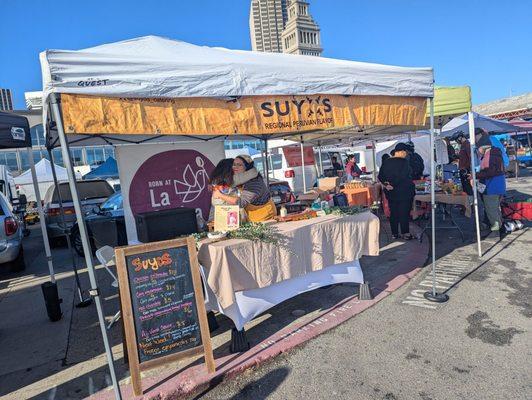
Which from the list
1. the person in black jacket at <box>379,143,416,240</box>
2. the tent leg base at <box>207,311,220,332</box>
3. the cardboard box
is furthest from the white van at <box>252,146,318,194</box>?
the tent leg base at <box>207,311,220,332</box>

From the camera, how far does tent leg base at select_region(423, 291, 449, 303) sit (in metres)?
4.17

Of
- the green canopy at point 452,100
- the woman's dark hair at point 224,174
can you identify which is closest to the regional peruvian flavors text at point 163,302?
the woman's dark hair at point 224,174

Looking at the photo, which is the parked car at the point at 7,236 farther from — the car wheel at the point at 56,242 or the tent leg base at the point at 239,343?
the tent leg base at the point at 239,343

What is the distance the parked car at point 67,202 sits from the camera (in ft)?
30.2

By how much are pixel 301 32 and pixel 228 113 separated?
14535cm

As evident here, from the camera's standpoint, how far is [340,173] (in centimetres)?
1623

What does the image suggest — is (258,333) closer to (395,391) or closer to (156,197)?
(395,391)

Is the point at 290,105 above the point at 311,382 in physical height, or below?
above

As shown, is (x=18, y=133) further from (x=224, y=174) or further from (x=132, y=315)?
(x=132, y=315)

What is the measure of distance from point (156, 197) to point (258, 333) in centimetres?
293

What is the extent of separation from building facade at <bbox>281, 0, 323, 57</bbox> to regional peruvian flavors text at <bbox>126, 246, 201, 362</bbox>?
139206mm

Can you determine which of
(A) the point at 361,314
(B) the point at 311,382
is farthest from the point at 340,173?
(B) the point at 311,382

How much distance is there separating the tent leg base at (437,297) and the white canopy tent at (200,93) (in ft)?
6.89

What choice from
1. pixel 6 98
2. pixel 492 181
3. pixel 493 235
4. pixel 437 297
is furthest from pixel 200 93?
pixel 6 98
